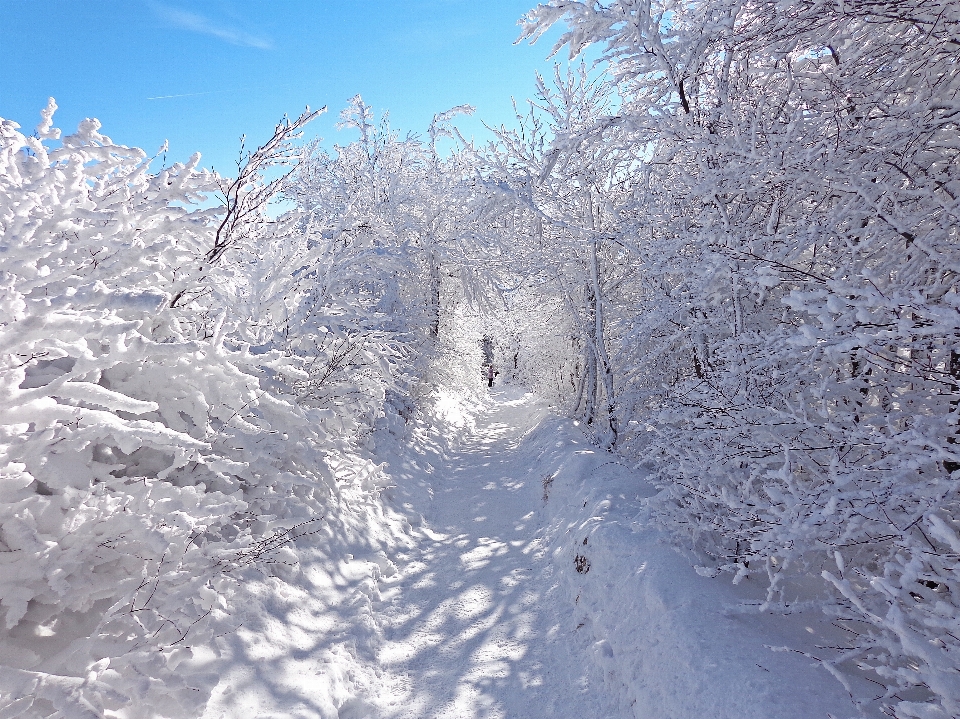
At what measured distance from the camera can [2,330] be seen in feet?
7.33

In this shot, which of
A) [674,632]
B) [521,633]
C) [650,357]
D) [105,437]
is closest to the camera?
[105,437]

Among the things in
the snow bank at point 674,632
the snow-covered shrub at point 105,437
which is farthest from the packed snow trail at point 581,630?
the snow-covered shrub at point 105,437

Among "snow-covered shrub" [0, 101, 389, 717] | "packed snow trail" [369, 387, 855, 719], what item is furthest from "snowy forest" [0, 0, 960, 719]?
"packed snow trail" [369, 387, 855, 719]

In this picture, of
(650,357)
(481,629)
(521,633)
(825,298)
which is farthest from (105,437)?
(650,357)

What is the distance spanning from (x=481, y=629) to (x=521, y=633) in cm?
39

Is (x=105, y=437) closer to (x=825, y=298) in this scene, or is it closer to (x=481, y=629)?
(x=481, y=629)

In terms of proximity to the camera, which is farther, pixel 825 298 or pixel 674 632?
pixel 674 632

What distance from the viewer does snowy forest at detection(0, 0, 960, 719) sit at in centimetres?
235

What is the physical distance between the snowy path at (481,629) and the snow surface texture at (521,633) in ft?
0.05

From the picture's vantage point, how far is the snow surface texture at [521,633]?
310cm

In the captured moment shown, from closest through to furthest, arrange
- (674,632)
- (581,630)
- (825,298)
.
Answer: (825,298) → (674,632) → (581,630)

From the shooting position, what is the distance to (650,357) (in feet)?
19.0

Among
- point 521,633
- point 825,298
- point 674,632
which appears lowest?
point 521,633

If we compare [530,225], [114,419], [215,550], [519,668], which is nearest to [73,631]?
[215,550]
